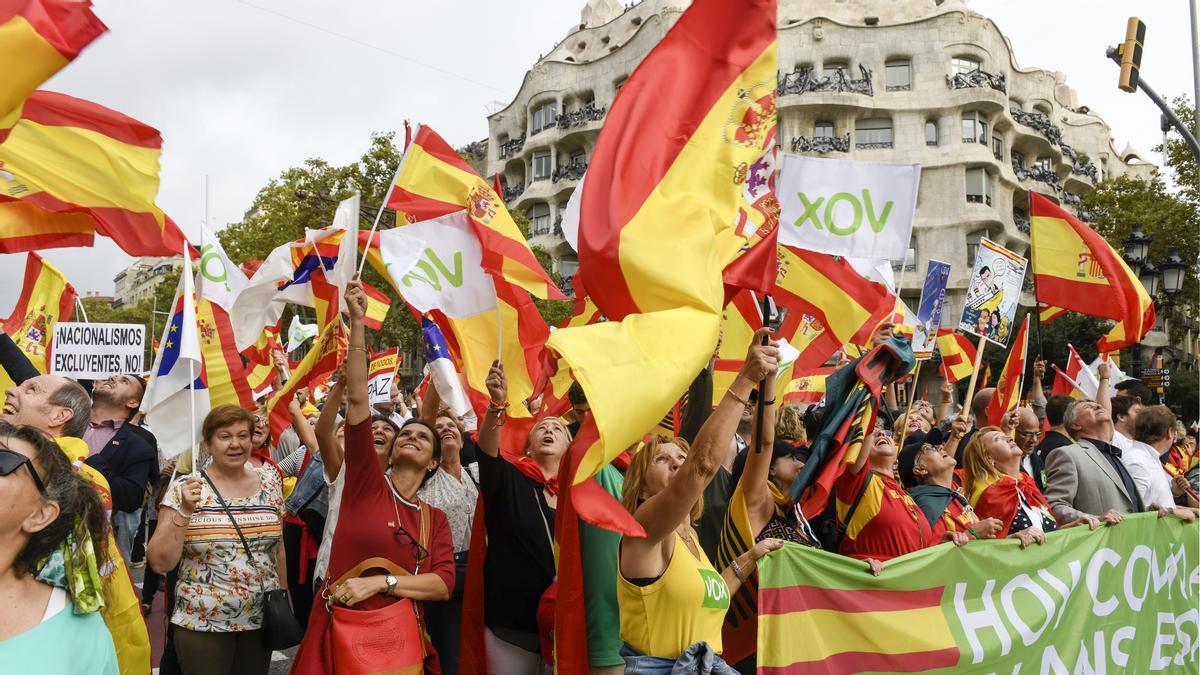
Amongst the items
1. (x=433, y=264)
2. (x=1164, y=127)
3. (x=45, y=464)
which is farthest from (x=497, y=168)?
(x=45, y=464)

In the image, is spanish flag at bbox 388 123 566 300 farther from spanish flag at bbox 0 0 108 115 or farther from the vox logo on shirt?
the vox logo on shirt

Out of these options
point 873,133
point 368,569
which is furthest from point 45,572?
point 873,133

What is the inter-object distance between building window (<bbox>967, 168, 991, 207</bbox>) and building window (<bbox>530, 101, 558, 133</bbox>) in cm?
2143

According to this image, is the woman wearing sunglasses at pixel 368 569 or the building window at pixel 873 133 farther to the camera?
the building window at pixel 873 133

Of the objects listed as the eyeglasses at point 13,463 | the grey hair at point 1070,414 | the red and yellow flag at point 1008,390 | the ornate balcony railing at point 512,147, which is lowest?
the eyeglasses at point 13,463

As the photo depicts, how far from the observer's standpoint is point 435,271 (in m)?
6.16

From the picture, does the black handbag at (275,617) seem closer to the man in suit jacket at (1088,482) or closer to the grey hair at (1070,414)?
the man in suit jacket at (1088,482)

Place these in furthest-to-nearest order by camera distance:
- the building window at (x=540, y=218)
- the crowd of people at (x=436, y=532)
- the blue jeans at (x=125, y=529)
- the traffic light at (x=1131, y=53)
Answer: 1. the building window at (x=540, y=218)
2. the traffic light at (x=1131, y=53)
3. the blue jeans at (x=125, y=529)
4. the crowd of people at (x=436, y=532)

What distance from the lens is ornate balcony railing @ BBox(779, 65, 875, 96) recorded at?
146ft

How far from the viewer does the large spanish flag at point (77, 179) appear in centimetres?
475

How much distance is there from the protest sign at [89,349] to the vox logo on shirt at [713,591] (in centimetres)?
700

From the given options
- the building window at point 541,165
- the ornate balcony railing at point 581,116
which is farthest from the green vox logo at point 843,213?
the building window at point 541,165

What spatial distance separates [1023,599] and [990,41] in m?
47.8

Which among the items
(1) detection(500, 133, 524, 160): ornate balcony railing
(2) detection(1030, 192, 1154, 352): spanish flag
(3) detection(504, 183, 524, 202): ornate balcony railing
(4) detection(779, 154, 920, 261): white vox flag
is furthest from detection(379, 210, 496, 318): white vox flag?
(1) detection(500, 133, 524, 160): ornate balcony railing
